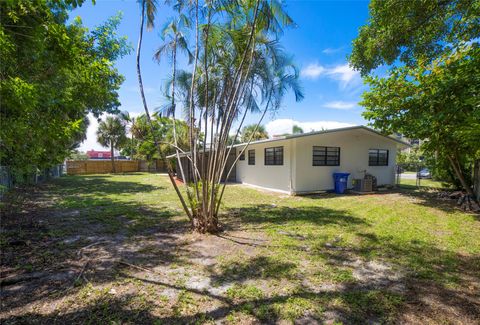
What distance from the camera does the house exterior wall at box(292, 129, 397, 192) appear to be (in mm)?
10438

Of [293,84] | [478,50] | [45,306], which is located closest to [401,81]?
[478,50]

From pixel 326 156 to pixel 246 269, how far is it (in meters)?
8.87

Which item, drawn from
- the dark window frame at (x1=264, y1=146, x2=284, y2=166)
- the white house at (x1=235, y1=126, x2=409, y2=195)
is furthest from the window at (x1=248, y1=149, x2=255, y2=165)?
the dark window frame at (x1=264, y1=146, x2=284, y2=166)

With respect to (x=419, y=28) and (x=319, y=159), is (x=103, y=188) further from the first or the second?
(x=419, y=28)

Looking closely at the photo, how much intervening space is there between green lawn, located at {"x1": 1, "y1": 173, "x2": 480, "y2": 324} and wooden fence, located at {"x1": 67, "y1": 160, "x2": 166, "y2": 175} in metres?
23.4

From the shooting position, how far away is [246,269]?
11.1 ft

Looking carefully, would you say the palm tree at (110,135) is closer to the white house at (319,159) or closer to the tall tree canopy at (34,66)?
the white house at (319,159)

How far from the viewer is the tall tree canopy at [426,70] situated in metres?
4.60

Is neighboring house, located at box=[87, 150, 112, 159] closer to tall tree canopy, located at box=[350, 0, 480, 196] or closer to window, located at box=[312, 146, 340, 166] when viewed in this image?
window, located at box=[312, 146, 340, 166]

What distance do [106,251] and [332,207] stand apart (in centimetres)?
644

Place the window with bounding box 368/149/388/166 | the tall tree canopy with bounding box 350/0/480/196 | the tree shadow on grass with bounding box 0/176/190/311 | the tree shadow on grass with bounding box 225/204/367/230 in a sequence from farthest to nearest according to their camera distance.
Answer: the window with bounding box 368/149/388/166
the tree shadow on grass with bounding box 225/204/367/230
the tall tree canopy with bounding box 350/0/480/196
the tree shadow on grass with bounding box 0/176/190/311

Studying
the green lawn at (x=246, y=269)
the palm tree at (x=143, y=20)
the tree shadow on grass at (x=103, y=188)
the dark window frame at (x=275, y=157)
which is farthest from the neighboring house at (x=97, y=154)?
the palm tree at (x=143, y=20)

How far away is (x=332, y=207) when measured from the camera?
7.76 meters

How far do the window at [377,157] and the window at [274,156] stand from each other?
4.97 meters
